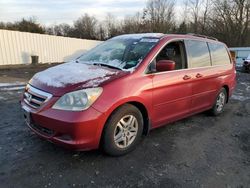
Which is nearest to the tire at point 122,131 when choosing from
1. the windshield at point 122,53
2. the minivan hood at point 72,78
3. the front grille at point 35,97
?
the minivan hood at point 72,78

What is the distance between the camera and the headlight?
3014mm

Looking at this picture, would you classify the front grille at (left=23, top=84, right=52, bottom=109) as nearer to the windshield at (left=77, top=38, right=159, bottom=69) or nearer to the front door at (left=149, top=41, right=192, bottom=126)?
the windshield at (left=77, top=38, right=159, bottom=69)

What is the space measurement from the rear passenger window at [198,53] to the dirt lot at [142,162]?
1.30 metres

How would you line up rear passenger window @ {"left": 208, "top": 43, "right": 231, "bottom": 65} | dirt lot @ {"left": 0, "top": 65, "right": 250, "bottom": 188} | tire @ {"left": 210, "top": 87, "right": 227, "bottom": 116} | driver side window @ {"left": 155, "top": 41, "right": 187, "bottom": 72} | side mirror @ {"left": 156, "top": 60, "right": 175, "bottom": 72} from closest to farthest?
dirt lot @ {"left": 0, "top": 65, "right": 250, "bottom": 188}
side mirror @ {"left": 156, "top": 60, "right": 175, "bottom": 72}
driver side window @ {"left": 155, "top": 41, "right": 187, "bottom": 72}
rear passenger window @ {"left": 208, "top": 43, "right": 231, "bottom": 65}
tire @ {"left": 210, "top": 87, "right": 227, "bottom": 116}

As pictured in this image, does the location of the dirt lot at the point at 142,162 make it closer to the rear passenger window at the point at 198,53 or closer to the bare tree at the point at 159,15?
the rear passenger window at the point at 198,53

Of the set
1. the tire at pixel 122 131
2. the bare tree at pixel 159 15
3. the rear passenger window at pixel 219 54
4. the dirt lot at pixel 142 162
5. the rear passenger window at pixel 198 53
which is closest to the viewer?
the dirt lot at pixel 142 162

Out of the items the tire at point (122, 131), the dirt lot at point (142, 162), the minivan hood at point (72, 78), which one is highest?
the minivan hood at point (72, 78)

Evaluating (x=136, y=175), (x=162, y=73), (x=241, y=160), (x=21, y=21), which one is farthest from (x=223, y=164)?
(x=21, y=21)

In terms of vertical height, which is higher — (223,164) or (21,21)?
(21,21)

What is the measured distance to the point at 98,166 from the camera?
10.6 ft

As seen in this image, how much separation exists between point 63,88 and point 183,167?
1.87 meters

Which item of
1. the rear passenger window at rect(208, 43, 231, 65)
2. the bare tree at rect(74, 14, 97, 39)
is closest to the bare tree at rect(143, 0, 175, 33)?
the bare tree at rect(74, 14, 97, 39)

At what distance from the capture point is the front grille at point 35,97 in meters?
3.18

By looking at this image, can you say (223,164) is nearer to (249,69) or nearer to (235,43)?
(249,69)
